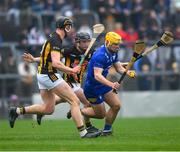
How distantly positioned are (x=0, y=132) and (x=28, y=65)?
→ 8.73 metres

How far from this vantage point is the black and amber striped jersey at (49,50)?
15.7 meters

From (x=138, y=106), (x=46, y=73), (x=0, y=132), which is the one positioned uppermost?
(x=46, y=73)

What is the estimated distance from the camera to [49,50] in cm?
1599

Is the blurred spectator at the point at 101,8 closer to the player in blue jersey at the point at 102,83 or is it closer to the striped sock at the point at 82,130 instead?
the player in blue jersey at the point at 102,83

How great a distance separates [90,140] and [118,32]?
43.0ft

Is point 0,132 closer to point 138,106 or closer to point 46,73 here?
point 46,73

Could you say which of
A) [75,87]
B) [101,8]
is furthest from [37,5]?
[75,87]

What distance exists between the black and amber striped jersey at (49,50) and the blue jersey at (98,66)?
2.87 ft

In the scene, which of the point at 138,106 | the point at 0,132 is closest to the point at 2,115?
the point at 138,106

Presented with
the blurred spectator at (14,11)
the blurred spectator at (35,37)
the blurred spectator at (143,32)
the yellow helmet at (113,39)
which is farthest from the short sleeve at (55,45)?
the blurred spectator at (14,11)

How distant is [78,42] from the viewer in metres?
17.9

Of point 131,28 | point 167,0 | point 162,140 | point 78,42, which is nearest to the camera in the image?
point 162,140

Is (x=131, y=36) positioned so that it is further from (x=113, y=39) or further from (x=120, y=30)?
(x=113, y=39)

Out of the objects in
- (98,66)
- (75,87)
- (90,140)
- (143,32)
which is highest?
(98,66)
